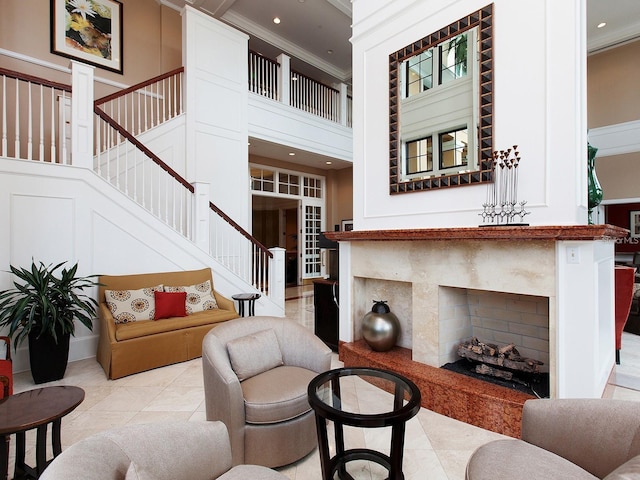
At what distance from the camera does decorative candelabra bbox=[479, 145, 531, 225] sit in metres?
2.34

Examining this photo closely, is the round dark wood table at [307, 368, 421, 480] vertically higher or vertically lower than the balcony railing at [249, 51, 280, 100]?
lower

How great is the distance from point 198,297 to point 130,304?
29.3 inches

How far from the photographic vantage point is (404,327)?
3279 mm

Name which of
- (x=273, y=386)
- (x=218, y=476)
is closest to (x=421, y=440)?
(x=273, y=386)

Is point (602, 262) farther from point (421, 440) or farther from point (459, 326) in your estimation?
point (421, 440)

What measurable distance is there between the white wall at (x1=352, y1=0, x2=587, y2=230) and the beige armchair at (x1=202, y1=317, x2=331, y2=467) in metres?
1.60

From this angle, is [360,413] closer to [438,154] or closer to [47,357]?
[438,154]

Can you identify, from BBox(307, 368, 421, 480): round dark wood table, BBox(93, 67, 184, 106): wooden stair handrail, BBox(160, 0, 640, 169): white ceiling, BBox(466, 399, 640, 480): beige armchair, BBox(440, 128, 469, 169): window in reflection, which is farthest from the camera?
BBox(160, 0, 640, 169): white ceiling

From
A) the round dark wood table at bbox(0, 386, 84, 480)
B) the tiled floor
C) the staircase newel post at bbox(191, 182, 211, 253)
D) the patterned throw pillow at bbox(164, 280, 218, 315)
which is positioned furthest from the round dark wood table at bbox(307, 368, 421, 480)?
the staircase newel post at bbox(191, 182, 211, 253)

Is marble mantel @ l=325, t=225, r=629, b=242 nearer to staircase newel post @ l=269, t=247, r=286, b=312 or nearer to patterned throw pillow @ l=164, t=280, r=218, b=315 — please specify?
patterned throw pillow @ l=164, t=280, r=218, b=315

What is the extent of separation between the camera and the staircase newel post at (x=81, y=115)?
3709 millimetres

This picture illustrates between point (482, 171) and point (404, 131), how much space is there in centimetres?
89

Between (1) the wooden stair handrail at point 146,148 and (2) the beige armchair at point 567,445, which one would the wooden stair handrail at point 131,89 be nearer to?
(1) the wooden stair handrail at point 146,148

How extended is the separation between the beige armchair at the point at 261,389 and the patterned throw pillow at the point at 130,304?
191 cm
